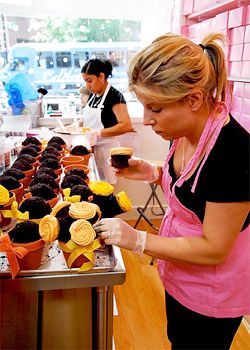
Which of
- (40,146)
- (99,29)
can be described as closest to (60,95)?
(99,29)

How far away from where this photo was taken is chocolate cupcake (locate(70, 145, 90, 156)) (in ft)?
5.82

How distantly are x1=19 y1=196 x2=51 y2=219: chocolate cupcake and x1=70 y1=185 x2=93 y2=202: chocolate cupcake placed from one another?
11 cm

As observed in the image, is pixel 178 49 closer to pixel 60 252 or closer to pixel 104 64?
pixel 60 252

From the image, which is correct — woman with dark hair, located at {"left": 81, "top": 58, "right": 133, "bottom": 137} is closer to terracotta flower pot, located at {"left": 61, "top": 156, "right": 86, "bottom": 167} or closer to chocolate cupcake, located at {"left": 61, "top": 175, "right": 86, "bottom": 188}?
terracotta flower pot, located at {"left": 61, "top": 156, "right": 86, "bottom": 167}

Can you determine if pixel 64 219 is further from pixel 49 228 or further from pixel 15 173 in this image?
Result: pixel 15 173

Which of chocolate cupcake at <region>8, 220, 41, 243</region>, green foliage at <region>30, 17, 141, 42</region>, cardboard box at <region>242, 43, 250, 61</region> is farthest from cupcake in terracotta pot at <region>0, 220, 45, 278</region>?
green foliage at <region>30, 17, 141, 42</region>

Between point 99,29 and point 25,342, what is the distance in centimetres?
287

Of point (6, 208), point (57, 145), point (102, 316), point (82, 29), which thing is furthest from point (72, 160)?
point (82, 29)

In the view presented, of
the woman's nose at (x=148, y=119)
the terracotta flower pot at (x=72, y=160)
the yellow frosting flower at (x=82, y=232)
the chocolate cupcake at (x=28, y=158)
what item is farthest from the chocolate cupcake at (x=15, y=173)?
the woman's nose at (x=148, y=119)

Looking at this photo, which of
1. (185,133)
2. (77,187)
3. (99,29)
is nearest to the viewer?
(185,133)

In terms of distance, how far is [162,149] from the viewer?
127 inches

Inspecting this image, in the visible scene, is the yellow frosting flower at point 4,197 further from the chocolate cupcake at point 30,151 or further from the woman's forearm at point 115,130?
the woman's forearm at point 115,130

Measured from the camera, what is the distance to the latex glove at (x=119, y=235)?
3.02 ft

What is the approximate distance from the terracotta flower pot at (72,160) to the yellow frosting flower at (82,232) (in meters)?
0.72
